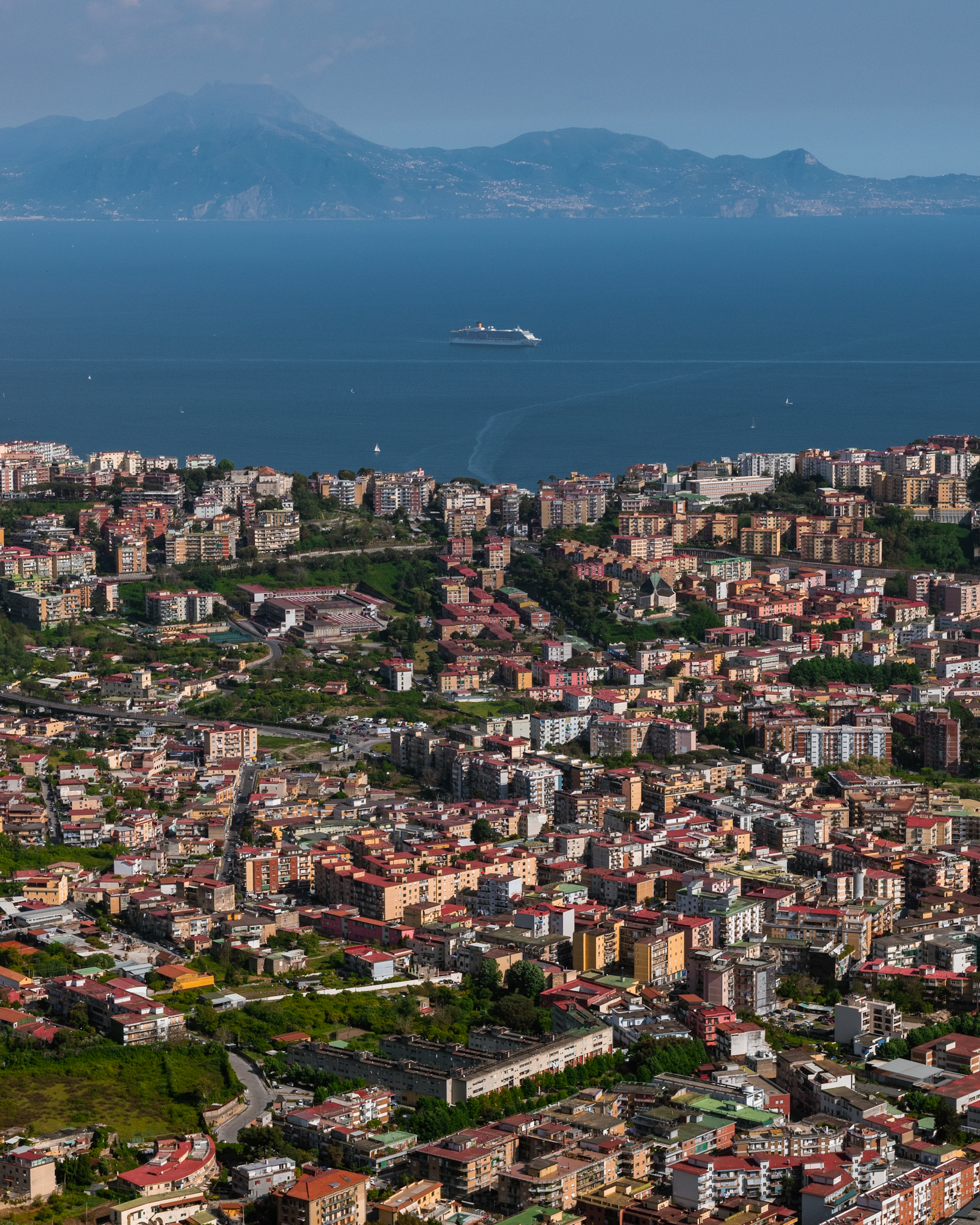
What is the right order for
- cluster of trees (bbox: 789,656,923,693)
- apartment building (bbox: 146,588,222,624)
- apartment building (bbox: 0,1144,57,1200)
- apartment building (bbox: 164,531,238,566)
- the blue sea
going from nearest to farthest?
apartment building (bbox: 0,1144,57,1200) < cluster of trees (bbox: 789,656,923,693) < apartment building (bbox: 146,588,222,624) < apartment building (bbox: 164,531,238,566) < the blue sea

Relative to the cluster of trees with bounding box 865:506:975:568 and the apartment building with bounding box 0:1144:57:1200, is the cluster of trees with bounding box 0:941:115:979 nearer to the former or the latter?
the apartment building with bounding box 0:1144:57:1200

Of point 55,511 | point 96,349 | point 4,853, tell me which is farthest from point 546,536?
point 96,349

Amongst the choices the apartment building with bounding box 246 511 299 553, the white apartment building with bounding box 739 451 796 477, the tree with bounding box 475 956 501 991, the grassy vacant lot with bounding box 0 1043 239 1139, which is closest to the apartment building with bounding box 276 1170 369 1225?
the grassy vacant lot with bounding box 0 1043 239 1139

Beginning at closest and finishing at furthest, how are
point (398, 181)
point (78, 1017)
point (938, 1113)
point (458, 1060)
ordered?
point (938, 1113), point (458, 1060), point (78, 1017), point (398, 181)

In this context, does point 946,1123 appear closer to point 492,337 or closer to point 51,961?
point 51,961

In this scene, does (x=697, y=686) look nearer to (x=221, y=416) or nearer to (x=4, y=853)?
(x=4, y=853)

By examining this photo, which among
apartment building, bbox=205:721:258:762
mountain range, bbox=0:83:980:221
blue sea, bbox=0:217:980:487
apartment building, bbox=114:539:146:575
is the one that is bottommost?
apartment building, bbox=205:721:258:762

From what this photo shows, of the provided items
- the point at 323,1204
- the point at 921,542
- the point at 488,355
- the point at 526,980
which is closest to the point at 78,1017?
the point at 526,980
